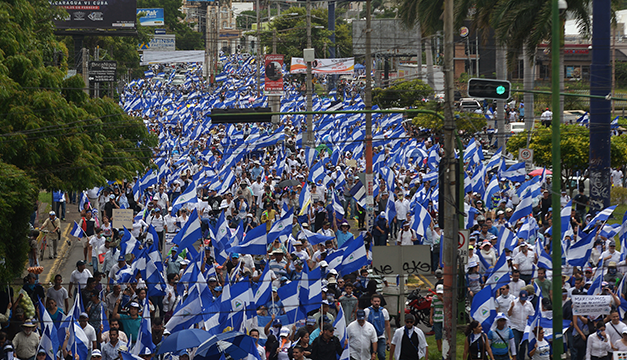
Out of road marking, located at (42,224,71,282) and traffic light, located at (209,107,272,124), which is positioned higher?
traffic light, located at (209,107,272,124)

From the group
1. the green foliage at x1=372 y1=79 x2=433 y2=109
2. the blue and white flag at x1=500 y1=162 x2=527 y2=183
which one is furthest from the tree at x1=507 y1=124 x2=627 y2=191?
the green foliage at x1=372 y1=79 x2=433 y2=109

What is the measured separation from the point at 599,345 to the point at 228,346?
5136 millimetres

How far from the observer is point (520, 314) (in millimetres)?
13227

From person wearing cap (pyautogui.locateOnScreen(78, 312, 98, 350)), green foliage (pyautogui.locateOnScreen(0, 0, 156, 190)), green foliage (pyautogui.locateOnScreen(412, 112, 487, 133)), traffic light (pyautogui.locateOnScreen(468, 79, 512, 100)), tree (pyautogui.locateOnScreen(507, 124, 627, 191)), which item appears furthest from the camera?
green foliage (pyautogui.locateOnScreen(412, 112, 487, 133))

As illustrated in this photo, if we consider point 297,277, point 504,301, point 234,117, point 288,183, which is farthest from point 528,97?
point 504,301

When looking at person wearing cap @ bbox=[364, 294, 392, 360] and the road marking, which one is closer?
person wearing cap @ bbox=[364, 294, 392, 360]

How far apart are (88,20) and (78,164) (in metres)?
28.9

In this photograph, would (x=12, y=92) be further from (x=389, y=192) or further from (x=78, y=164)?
(x=389, y=192)

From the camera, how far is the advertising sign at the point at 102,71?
37.1 metres

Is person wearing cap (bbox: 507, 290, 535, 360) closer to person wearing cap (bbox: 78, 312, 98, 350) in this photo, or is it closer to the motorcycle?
the motorcycle

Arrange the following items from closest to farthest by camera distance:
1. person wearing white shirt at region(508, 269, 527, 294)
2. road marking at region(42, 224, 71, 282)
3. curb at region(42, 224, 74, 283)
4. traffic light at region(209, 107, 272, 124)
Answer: person wearing white shirt at region(508, 269, 527, 294)
traffic light at region(209, 107, 272, 124)
curb at region(42, 224, 74, 283)
road marking at region(42, 224, 71, 282)

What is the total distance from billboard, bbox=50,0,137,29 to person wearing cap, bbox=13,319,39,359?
3324 cm

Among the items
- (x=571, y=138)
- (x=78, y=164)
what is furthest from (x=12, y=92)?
(x=571, y=138)

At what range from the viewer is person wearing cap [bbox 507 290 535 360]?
13.2m
